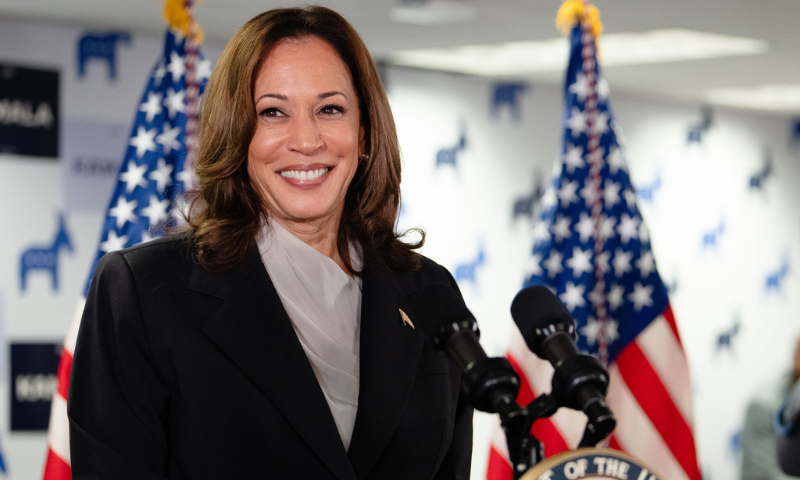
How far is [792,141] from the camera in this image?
6.37 metres

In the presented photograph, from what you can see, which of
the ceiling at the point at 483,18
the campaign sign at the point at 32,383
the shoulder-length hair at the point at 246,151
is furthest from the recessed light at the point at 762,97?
the shoulder-length hair at the point at 246,151

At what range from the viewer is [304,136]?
123cm

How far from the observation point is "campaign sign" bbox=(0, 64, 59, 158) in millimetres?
3469

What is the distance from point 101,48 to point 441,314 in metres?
3.33

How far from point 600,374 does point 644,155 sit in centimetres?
508

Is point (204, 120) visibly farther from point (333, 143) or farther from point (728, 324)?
point (728, 324)

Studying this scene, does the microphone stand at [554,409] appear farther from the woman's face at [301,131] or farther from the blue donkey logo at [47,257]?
the blue donkey logo at [47,257]

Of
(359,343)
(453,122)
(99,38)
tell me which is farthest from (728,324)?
(359,343)

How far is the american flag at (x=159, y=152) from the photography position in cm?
229

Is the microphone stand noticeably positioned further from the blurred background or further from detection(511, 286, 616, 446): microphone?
the blurred background

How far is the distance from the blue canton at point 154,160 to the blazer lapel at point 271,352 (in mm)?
1153

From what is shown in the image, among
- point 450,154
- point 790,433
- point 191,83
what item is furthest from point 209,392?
point 450,154

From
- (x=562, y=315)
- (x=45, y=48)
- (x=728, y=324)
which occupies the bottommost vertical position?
(x=728, y=324)

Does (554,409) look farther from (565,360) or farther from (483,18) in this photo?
(483,18)
